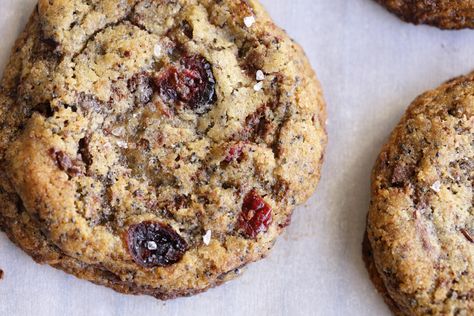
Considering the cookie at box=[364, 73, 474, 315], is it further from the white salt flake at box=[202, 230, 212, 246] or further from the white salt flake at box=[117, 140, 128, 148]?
the white salt flake at box=[117, 140, 128, 148]

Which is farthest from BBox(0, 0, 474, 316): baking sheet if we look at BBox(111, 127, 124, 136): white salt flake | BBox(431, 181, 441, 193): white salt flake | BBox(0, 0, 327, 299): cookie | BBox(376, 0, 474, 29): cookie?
BBox(111, 127, 124, 136): white salt flake

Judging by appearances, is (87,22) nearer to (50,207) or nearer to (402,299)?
(50,207)

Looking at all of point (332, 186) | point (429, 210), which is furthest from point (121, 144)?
point (429, 210)

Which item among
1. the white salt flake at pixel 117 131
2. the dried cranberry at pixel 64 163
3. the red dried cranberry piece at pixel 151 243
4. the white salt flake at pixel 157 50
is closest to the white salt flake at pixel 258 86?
the white salt flake at pixel 157 50

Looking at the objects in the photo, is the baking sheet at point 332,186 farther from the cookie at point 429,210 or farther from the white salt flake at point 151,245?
the white salt flake at point 151,245

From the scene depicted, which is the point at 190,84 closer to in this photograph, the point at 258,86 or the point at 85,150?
the point at 258,86

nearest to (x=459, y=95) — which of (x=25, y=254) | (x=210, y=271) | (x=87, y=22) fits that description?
(x=210, y=271)
